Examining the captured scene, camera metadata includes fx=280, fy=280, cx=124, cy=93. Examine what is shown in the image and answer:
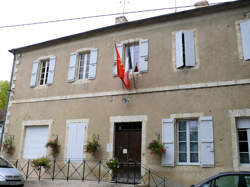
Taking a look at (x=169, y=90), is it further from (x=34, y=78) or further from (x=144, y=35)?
(x=34, y=78)

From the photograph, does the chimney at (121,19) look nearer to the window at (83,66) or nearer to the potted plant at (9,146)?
the window at (83,66)

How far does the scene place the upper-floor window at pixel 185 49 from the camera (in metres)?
9.75

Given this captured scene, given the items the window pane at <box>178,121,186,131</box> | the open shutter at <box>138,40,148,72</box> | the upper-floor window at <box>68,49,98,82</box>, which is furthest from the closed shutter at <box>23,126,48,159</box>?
the window pane at <box>178,121,186,131</box>

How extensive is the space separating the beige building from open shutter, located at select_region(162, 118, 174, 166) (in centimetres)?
1

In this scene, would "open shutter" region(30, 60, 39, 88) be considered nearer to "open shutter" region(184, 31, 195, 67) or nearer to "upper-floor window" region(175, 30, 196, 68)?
"upper-floor window" region(175, 30, 196, 68)

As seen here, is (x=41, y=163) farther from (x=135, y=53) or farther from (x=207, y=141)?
(x=207, y=141)

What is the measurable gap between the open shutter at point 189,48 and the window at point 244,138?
2.51 m

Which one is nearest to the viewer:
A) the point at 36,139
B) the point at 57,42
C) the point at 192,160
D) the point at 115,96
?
A: the point at 192,160

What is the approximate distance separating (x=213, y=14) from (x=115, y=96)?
181 inches

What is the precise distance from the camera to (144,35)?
1094cm

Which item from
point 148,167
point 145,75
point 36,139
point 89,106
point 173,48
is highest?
point 173,48

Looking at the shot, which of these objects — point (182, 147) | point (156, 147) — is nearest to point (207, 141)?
point (182, 147)

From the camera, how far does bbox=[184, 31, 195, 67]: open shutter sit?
9711 mm

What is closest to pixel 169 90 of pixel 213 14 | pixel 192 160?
pixel 192 160
